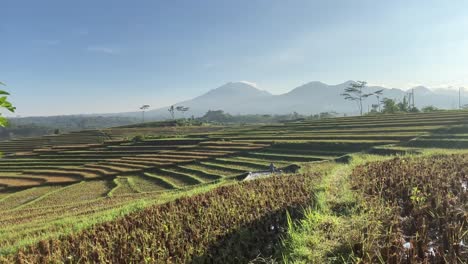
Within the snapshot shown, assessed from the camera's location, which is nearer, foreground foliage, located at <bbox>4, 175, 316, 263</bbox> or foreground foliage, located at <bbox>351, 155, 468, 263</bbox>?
foreground foliage, located at <bbox>351, 155, 468, 263</bbox>

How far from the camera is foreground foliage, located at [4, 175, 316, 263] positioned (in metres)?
4.01

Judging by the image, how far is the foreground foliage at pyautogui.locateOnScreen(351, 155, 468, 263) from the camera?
3029 millimetres

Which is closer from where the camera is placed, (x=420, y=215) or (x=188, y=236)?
(x=420, y=215)

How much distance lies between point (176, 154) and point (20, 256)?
27869 mm

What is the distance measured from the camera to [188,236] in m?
4.49

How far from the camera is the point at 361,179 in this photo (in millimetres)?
6426

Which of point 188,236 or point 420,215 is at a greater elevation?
point 420,215

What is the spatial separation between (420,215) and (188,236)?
3063 millimetres

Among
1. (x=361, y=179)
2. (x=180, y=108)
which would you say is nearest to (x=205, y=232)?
A: (x=361, y=179)

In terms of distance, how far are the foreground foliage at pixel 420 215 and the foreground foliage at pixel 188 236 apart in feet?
4.12

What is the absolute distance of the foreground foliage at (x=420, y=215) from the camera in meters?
3.03

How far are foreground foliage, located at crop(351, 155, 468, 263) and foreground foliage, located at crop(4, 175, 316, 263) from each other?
126cm

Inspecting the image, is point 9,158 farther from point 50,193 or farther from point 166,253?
point 166,253

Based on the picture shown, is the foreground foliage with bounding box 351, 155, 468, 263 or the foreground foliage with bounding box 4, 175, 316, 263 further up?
the foreground foliage with bounding box 351, 155, 468, 263
